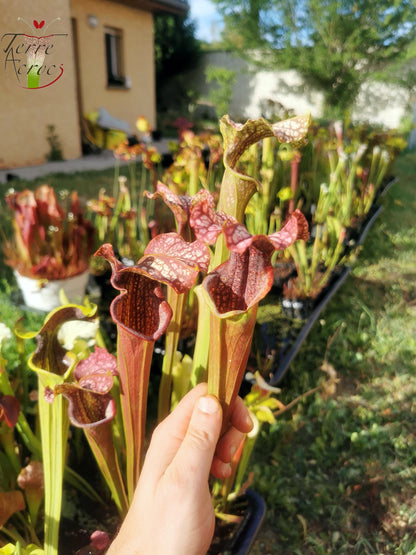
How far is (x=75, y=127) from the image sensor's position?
7.76 m

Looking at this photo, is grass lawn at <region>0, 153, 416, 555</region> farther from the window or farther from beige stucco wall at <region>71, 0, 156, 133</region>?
the window

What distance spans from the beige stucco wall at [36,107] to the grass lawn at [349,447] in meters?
5.41

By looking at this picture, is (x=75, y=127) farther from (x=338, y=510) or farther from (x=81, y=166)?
(x=338, y=510)

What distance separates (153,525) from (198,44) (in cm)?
1906

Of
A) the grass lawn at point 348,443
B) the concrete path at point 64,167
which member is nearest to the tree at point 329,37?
the concrete path at point 64,167

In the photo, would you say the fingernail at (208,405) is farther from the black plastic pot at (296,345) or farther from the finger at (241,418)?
the black plastic pot at (296,345)

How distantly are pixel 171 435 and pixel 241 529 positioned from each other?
61 cm

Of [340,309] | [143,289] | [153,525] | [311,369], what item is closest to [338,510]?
[311,369]

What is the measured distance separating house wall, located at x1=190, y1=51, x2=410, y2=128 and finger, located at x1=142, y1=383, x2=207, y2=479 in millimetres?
15133

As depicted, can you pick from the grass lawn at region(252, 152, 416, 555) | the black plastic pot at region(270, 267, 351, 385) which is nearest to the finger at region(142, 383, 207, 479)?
the grass lawn at region(252, 152, 416, 555)

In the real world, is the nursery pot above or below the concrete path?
below

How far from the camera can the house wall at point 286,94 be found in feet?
46.2

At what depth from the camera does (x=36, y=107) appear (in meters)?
6.84

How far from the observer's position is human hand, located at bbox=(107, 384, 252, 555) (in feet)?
2.51
